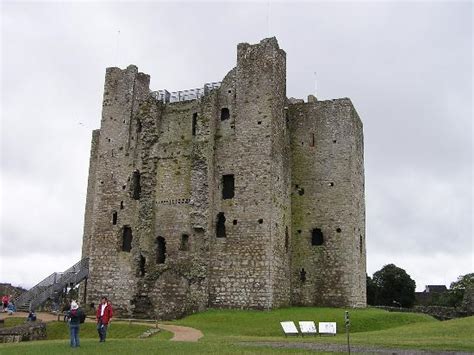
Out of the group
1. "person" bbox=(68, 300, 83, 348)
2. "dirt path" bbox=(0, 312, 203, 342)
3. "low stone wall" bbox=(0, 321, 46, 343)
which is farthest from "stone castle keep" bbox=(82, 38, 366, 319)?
"person" bbox=(68, 300, 83, 348)

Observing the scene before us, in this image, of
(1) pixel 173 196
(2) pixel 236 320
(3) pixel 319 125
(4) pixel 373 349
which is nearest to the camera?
(4) pixel 373 349

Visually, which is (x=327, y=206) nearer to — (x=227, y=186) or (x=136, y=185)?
(x=227, y=186)

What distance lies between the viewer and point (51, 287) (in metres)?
36.7

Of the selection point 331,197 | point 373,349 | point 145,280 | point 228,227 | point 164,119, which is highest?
point 164,119

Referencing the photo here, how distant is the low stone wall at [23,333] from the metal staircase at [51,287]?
892cm

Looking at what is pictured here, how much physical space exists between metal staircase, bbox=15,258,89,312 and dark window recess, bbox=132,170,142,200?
627 cm

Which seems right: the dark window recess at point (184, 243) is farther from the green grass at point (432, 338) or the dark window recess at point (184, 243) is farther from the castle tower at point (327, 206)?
the green grass at point (432, 338)

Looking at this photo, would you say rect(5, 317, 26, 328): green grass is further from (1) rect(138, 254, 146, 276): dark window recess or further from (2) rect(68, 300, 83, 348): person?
(2) rect(68, 300, 83, 348): person

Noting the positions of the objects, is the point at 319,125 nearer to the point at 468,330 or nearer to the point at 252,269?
the point at 252,269

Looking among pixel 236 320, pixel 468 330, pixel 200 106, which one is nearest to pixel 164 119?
pixel 200 106

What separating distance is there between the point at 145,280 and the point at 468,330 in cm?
1825

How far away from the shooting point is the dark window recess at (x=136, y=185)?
1487 inches

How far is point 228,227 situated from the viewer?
34.5m

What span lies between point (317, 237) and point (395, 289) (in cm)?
3310
